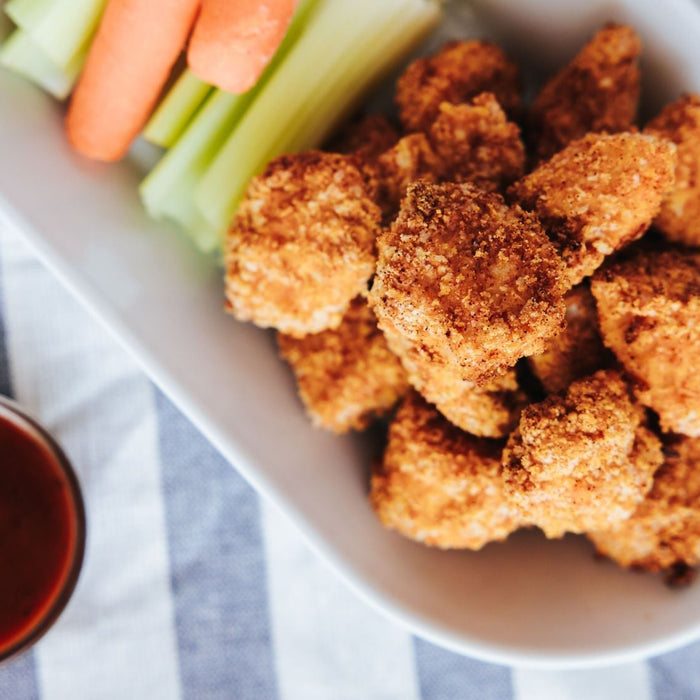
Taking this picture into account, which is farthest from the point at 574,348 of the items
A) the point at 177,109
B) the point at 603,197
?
the point at 177,109

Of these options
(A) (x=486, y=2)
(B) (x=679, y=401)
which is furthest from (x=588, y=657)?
(A) (x=486, y=2)

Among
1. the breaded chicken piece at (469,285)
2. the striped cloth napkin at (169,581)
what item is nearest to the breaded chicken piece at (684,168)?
the breaded chicken piece at (469,285)

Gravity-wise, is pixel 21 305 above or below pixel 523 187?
below

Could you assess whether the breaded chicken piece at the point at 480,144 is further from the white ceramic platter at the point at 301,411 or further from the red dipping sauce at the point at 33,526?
the red dipping sauce at the point at 33,526

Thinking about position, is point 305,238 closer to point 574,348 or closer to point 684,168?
point 574,348

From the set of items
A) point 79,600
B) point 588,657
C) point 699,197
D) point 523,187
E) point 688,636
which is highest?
point 699,197

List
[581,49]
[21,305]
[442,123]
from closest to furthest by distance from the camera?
[442,123], [581,49], [21,305]

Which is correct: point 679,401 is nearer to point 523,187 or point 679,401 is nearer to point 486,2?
point 523,187
